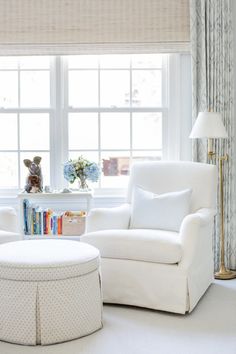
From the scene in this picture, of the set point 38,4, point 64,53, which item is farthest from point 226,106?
point 38,4

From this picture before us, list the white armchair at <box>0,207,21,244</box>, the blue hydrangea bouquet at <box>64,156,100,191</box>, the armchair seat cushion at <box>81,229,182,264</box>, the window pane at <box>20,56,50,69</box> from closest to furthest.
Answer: the armchair seat cushion at <box>81,229,182,264</box>, the white armchair at <box>0,207,21,244</box>, the blue hydrangea bouquet at <box>64,156,100,191</box>, the window pane at <box>20,56,50,69</box>

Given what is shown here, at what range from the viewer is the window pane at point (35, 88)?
17.1 feet

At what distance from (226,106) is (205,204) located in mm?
995

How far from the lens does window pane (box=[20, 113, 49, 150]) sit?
5234 mm

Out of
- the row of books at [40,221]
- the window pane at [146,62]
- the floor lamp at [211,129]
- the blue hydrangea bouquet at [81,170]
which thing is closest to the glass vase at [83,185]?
the blue hydrangea bouquet at [81,170]

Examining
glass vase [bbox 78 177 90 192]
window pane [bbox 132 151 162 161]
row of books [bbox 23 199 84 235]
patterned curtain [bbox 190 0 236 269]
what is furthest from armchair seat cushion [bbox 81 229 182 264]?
window pane [bbox 132 151 162 161]

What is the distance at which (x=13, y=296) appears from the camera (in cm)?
329

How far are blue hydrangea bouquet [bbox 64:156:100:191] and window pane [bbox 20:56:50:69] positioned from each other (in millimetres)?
932

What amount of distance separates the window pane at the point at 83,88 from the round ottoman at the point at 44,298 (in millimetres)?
2128

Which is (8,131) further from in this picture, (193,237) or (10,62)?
(193,237)

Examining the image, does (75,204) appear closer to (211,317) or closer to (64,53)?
(64,53)

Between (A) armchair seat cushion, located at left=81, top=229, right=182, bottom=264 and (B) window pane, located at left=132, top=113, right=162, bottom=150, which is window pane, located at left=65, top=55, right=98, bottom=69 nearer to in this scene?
(B) window pane, located at left=132, top=113, right=162, bottom=150

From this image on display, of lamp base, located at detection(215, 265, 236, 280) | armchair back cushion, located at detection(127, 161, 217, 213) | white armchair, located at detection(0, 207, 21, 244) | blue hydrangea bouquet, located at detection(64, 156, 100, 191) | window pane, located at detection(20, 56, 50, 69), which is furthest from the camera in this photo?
window pane, located at detection(20, 56, 50, 69)

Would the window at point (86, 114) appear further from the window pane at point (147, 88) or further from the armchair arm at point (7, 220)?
the armchair arm at point (7, 220)
